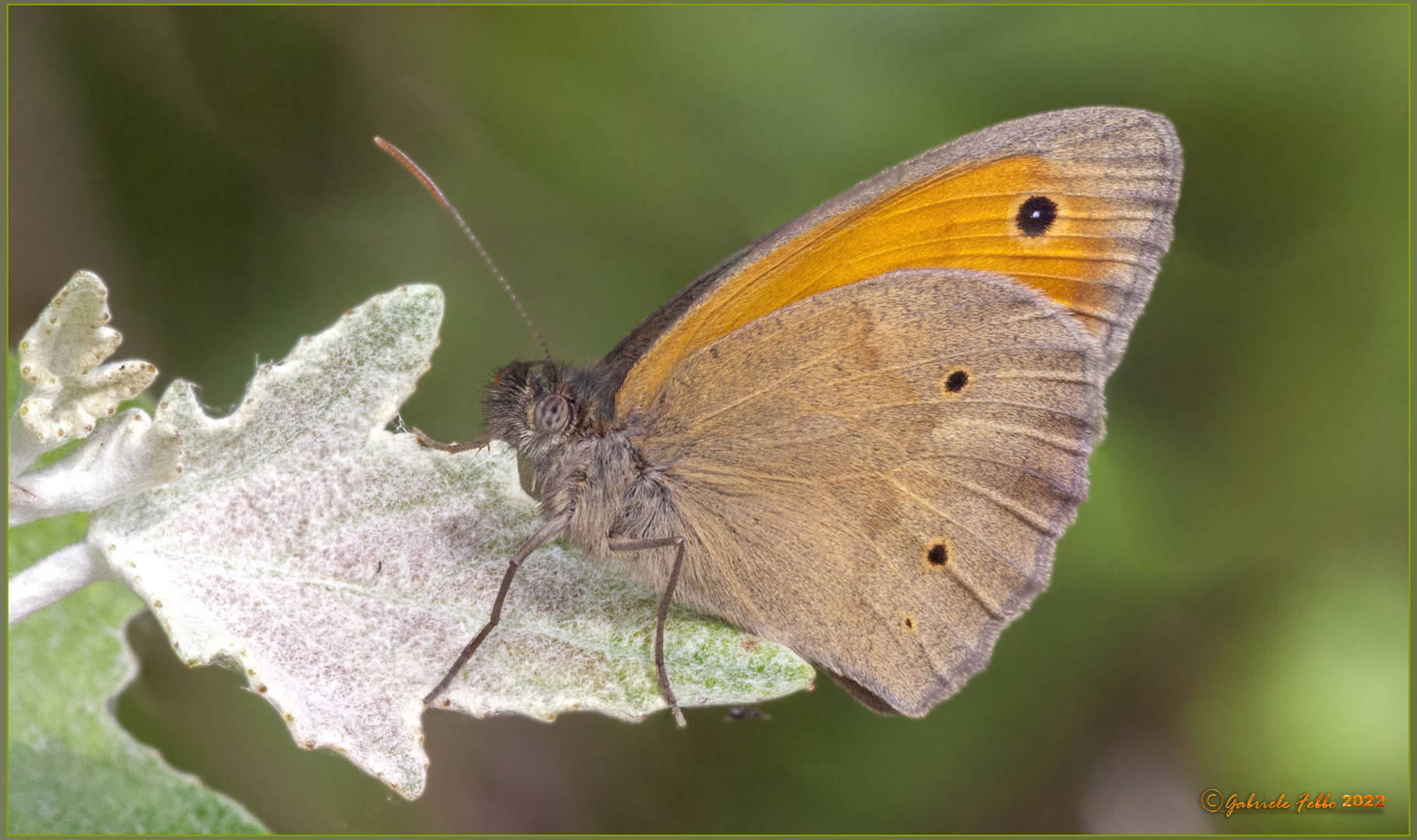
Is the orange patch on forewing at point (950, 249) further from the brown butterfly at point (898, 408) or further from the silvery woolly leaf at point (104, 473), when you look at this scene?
the silvery woolly leaf at point (104, 473)

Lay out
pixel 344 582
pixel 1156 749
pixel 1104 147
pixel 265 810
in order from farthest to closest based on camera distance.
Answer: pixel 1156 749, pixel 265 810, pixel 1104 147, pixel 344 582

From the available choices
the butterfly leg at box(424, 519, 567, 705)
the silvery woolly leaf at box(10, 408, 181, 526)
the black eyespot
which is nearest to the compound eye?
the butterfly leg at box(424, 519, 567, 705)

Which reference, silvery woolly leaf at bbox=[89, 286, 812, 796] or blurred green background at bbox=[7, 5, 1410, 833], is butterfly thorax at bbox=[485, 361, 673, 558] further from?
blurred green background at bbox=[7, 5, 1410, 833]

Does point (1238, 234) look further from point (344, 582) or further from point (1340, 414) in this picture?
point (344, 582)

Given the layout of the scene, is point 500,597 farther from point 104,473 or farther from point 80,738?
point 80,738

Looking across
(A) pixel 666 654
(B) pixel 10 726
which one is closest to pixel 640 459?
(A) pixel 666 654

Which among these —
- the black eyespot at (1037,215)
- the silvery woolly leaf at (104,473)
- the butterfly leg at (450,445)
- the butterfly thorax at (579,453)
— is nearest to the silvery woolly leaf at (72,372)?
the silvery woolly leaf at (104,473)
